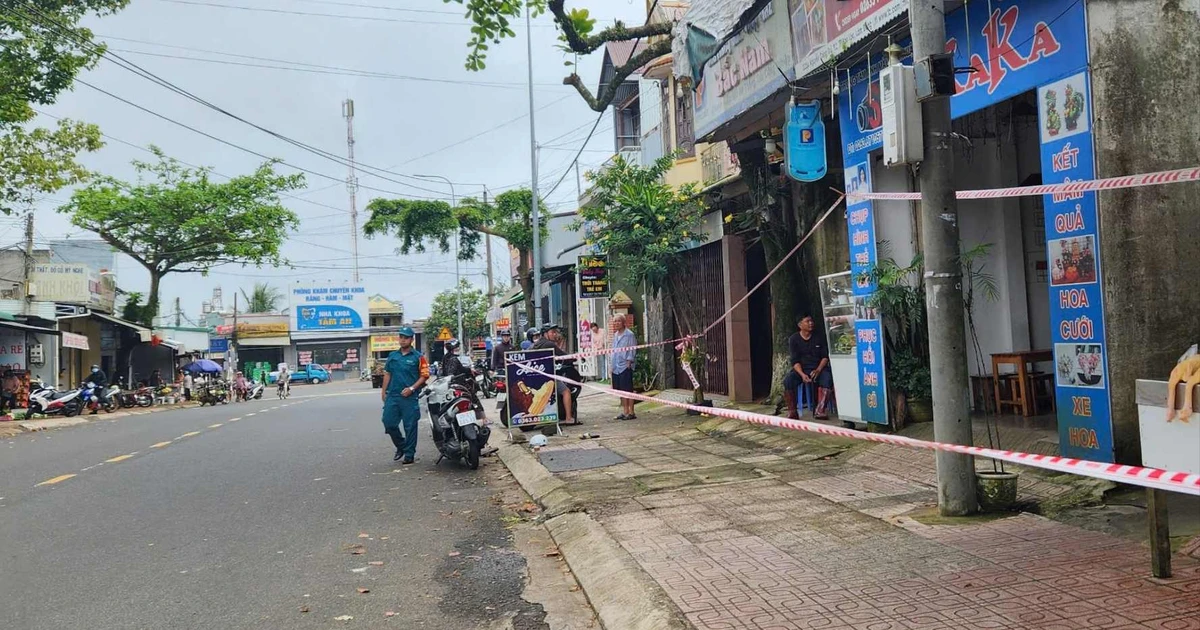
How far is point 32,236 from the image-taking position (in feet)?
85.3

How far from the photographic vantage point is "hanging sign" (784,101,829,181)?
909 centimetres

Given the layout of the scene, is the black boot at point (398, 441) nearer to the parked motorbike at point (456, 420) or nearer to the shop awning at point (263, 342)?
the parked motorbike at point (456, 420)

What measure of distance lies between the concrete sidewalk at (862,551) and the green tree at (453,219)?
23772 millimetres

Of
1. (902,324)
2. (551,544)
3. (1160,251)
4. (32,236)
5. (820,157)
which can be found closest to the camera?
(1160,251)

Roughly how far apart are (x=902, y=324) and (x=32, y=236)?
27193mm

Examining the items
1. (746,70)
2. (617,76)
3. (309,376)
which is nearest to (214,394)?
(617,76)

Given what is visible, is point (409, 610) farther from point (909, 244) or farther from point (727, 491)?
point (909, 244)

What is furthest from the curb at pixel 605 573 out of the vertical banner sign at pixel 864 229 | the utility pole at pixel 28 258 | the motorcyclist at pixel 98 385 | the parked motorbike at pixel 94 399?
the utility pole at pixel 28 258

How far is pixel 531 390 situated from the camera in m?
12.0

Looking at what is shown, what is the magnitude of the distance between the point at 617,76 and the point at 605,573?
853 cm

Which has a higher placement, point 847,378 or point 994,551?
point 847,378

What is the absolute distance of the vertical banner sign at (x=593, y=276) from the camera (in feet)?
57.4

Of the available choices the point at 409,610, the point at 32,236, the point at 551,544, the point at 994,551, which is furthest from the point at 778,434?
the point at 32,236

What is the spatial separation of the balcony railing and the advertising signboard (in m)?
47.4
